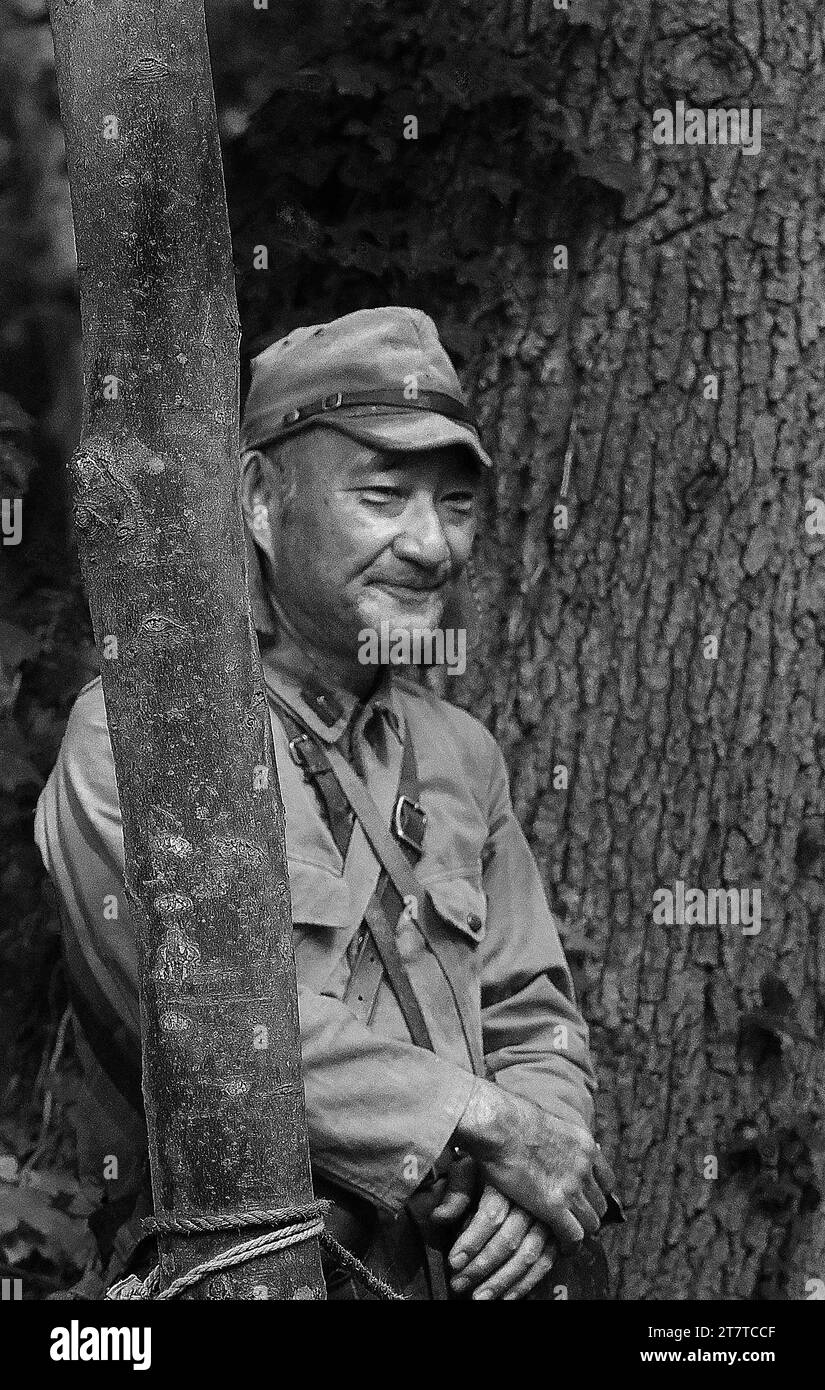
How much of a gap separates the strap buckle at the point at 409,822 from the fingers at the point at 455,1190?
380 millimetres

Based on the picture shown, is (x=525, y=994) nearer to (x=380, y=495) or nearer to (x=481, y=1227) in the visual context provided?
(x=481, y=1227)

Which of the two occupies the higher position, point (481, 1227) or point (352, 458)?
point (352, 458)

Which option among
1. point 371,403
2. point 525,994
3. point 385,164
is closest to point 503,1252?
point 525,994

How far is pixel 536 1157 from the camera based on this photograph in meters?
2.13

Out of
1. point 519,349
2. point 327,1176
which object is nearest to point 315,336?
point 519,349

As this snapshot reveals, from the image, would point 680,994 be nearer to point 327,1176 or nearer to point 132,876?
point 327,1176

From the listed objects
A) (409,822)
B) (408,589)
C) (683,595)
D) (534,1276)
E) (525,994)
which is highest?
(408,589)

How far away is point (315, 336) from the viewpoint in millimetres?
2301

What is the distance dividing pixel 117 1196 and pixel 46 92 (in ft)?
5.98

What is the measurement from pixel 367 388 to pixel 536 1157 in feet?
3.10

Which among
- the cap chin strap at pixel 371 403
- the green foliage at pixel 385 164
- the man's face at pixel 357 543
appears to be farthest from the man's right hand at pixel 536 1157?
the green foliage at pixel 385 164

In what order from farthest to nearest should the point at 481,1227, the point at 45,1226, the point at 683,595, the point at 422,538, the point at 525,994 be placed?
1. the point at 683,595
2. the point at 45,1226
3. the point at 525,994
4. the point at 422,538
5. the point at 481,1227

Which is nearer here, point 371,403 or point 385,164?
point 371,403

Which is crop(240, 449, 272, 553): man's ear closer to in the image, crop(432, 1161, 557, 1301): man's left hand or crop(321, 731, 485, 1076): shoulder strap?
crop(321, 731, 485, 1076): shoulder strap
